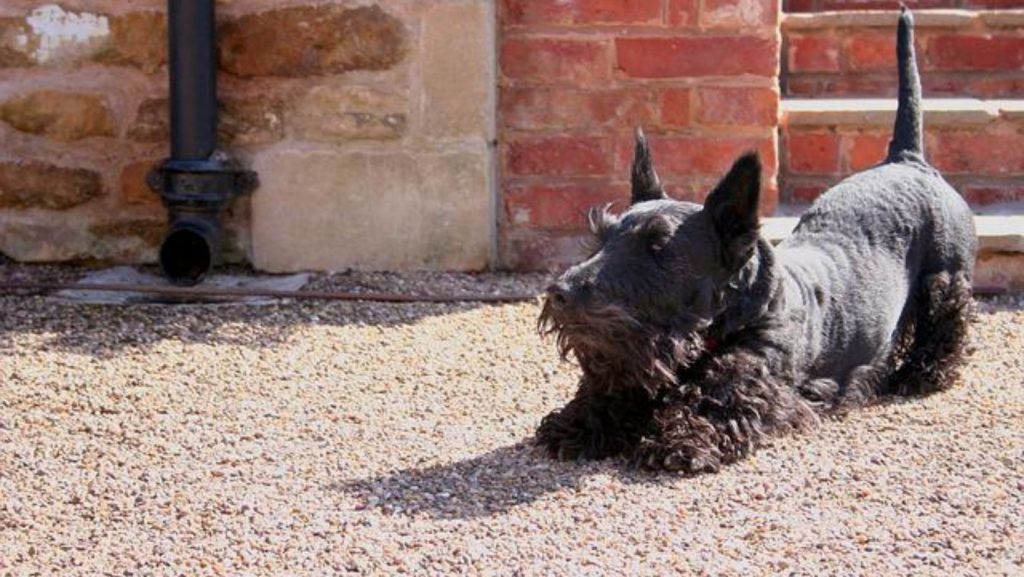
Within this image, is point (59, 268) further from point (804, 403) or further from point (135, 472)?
point (804, 403)

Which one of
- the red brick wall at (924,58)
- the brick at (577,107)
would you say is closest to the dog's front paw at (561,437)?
the brick at (577,107)

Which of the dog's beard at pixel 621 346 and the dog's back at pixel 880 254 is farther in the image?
the dog's back at pixel 880 254

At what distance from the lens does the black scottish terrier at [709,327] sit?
3871 millimetres

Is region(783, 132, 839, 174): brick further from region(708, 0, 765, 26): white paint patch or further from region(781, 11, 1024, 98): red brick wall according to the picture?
region(708, 0, 765, 26): white paint patch

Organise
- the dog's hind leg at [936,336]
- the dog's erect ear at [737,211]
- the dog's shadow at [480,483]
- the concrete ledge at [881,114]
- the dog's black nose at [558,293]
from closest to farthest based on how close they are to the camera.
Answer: the dog's shadow at [480,483]
the dog's black nose at [558,293]
the dog's erect ear at [737,211]
the dog's hind leg at [936,336]
the concrete ledge at [881,114]

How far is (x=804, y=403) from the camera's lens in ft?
13.9

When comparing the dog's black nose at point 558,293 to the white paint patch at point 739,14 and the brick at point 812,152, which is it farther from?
the brick at point 812,152

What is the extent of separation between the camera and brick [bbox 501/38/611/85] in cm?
593

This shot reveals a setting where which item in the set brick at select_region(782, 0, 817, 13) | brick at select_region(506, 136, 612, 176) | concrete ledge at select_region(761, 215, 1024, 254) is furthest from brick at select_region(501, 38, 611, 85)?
brick at select_region(782, 0, 817, 13)

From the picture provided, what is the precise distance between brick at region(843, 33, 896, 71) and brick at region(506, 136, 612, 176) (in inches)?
69.2

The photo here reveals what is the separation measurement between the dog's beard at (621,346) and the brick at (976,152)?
293 cm

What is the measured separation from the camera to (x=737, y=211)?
13.0 ft

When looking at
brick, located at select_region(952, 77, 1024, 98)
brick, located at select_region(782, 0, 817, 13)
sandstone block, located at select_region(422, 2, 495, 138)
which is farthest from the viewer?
brick, located at select_region(782, 0, 817, 13)

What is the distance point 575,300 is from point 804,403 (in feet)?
2.67
